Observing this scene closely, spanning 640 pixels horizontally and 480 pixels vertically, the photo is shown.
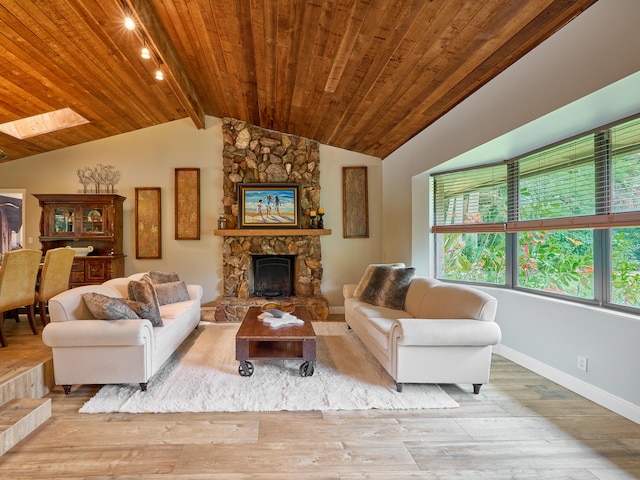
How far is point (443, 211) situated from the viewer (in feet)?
14.3

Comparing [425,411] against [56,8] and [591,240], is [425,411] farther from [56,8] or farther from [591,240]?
[56,8]

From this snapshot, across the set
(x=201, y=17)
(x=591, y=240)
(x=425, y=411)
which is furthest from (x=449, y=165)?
(x=201, y=17)

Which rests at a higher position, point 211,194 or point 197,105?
point 197,105

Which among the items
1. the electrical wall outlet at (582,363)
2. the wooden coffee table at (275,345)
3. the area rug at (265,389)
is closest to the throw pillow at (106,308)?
the area rug at (265,389)

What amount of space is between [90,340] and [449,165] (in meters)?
4.12

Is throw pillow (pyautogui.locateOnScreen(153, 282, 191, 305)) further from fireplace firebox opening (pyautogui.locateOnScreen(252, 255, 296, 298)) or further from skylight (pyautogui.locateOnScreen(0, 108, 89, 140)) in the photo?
skylight (pyautogui.locateOnScreen(0, 108, 89, 140))

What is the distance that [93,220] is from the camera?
16.4 ft

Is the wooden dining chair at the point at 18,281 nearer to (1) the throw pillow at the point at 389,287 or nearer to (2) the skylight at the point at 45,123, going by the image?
(2) the skylight at the point at 45,123

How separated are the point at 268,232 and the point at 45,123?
363 cm

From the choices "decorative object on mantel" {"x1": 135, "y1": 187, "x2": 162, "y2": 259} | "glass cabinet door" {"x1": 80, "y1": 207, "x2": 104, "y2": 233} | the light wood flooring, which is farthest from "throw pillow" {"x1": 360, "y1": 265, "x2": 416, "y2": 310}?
"glass cabinet door" {"x1": 80, "y1": 207, "x2": 104, "y2": 233}

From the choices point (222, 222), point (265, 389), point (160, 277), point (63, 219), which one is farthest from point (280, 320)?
point (63, 219)

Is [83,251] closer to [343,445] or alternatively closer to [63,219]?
[63,219]

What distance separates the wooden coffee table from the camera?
2727 mm

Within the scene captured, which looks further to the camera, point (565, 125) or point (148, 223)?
point (148, 223)
